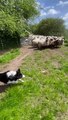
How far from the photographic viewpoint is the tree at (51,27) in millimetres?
32125

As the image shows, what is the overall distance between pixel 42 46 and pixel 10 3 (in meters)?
3.94

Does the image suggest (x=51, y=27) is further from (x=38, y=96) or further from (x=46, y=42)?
(x=38, y=96)

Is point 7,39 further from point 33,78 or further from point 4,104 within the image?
point 4,104

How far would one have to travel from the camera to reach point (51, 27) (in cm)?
3294

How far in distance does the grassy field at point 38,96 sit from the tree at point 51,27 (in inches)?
676

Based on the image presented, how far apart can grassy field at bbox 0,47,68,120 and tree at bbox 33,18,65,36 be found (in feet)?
56.3

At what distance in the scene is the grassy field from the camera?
8578 mm

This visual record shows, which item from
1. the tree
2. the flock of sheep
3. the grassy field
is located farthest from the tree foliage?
the grassy field

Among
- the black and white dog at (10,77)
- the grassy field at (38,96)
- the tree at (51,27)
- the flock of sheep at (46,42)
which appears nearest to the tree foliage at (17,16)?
the flock of sheep at (46,42)

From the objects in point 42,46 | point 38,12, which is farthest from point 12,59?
point 38,12

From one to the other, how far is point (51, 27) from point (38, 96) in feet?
77.0

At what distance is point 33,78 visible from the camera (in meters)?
12.5

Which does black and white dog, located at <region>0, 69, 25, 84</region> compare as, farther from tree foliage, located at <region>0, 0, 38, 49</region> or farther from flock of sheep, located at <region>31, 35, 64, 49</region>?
flock of sheep, located at <region>31, 35, 64, 49</region>

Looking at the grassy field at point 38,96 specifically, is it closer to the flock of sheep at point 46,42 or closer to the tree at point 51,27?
the flock of sheep at point 46,42
